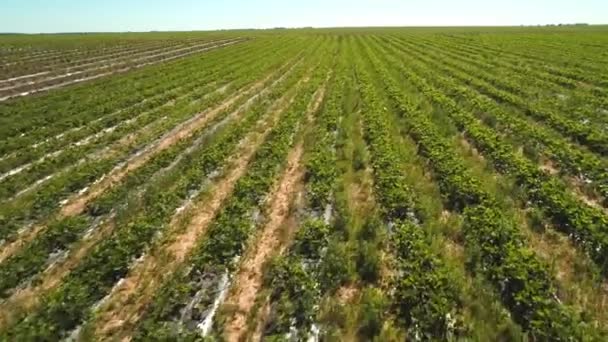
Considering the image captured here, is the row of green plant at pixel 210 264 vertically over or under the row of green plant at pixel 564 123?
over

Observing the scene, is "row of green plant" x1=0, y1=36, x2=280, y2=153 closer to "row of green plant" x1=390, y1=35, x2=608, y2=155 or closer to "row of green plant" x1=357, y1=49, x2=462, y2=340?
"row of green plant" x1=357, y1=49, x2=462, y2=340

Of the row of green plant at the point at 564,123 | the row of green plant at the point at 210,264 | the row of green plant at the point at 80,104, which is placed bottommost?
the row of green plant at the point at 80,104

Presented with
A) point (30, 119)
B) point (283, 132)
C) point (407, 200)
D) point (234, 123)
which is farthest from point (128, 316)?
point (30, 119)

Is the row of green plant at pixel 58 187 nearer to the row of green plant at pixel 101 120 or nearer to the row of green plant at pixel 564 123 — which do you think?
the row of green plant at pixel 101 120

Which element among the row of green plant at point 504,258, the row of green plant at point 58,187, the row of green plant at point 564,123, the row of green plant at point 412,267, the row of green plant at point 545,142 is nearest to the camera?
the row of green plant at point 504,258

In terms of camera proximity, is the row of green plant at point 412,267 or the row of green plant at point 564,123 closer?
the row of green plant at point 412,267

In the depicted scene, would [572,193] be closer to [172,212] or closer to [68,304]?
[172,212]

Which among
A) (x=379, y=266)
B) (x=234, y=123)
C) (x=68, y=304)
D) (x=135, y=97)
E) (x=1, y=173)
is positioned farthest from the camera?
(x=135, y=97)

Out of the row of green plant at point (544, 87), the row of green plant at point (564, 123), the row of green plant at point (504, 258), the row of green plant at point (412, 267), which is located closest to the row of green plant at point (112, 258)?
the row of green plant at point (412, 267)

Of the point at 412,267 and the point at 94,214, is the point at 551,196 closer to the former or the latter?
the point at 412,267
